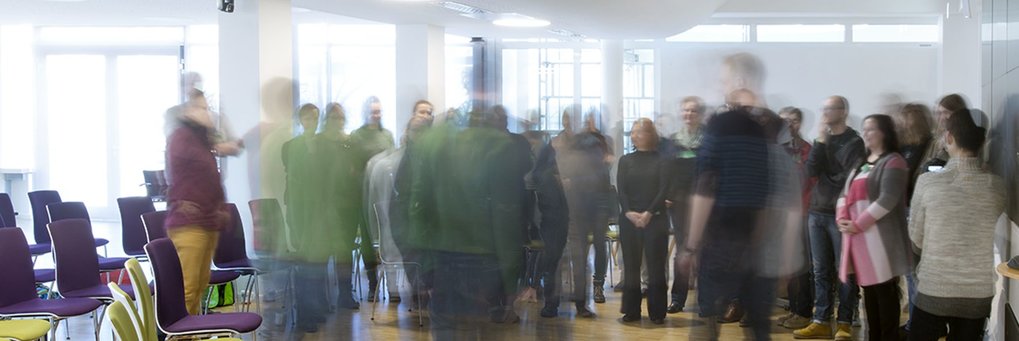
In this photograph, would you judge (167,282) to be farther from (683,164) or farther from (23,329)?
(683,164)

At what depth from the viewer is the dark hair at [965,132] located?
13.3ft

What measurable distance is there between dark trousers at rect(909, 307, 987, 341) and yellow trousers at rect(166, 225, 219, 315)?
3495 millimetres

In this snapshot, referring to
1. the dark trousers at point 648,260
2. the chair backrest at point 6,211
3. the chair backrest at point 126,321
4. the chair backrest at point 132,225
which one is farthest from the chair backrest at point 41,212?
the dark trousers at point 648,260

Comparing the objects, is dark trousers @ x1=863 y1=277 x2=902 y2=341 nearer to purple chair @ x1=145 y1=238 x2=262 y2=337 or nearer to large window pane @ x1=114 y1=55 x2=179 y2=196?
purple chair @ x1=145 y1=238 x2=262 y2=337

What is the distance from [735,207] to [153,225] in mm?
3741

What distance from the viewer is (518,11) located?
846cm

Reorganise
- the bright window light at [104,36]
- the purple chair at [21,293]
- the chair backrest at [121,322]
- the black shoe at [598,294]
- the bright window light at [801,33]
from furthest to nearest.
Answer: the bright window light at [104,36]
the bright window light at [801,33]
the black shoe at [598,294]
the purple chair at [21,293]
the chair backrest at [121,322]

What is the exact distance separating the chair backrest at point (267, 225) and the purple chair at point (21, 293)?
3.47 feet

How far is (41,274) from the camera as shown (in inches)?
233

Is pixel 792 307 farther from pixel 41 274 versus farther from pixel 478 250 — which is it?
pixel 41 274

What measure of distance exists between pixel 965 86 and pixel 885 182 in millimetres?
6874

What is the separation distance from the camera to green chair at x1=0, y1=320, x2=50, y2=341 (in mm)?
4270

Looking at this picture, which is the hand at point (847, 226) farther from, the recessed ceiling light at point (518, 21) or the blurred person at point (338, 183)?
the recessed ceiling light at point (518, 21)

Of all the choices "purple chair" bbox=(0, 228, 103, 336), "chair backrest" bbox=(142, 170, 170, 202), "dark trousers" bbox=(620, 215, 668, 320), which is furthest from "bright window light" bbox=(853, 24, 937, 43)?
"purple chair" bbox=(0, 228, 103, 336)
